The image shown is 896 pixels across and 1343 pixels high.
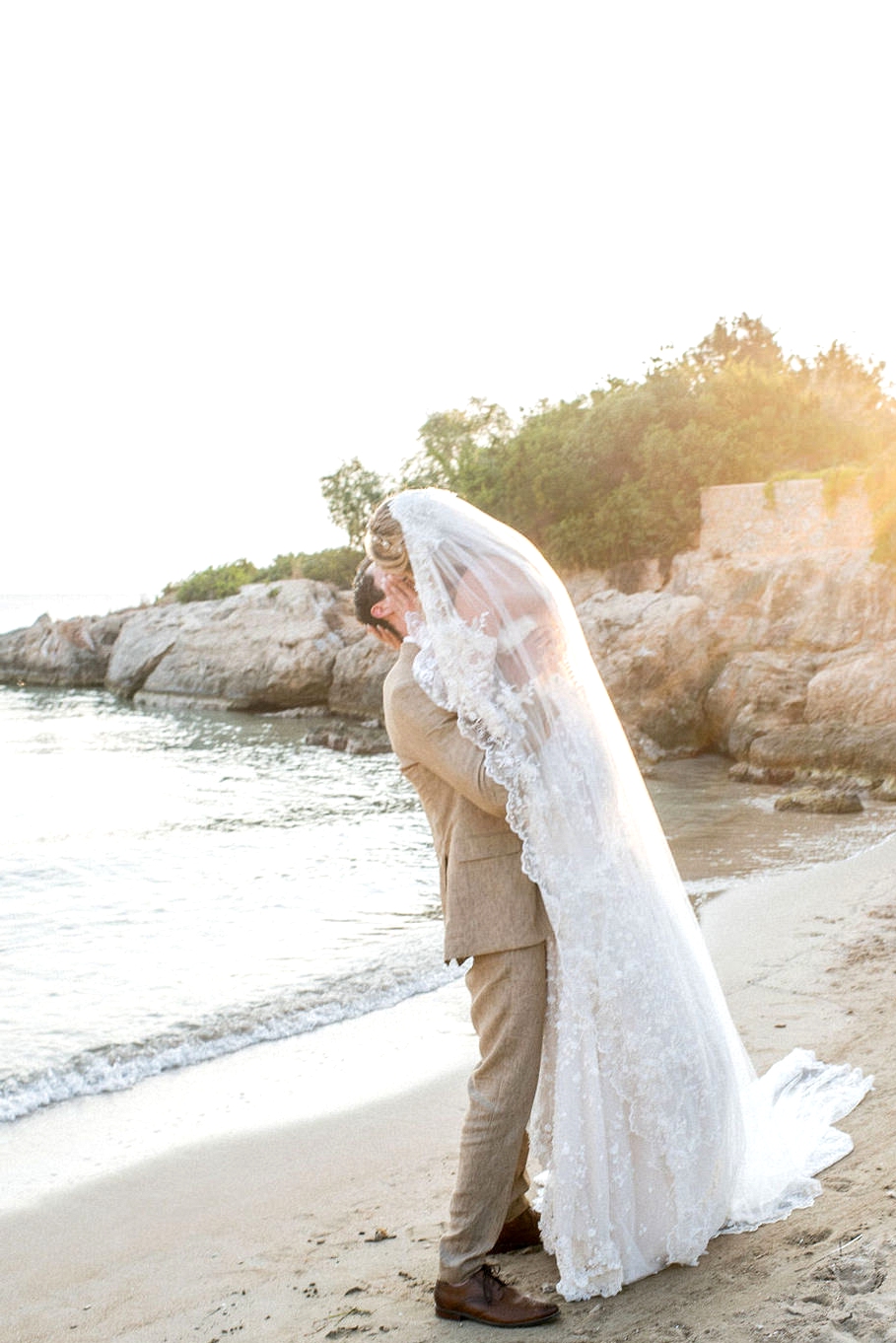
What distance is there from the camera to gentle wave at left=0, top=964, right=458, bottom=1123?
223 inches

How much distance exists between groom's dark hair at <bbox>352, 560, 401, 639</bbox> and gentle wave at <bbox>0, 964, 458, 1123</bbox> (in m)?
3.61

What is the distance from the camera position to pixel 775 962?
6402 mm

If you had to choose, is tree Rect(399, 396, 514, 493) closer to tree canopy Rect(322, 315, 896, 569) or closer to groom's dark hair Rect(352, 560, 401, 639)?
tree canopy Rect(322, 315, 896, 569)

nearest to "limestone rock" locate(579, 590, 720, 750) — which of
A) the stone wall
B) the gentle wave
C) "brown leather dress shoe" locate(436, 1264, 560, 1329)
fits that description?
the stone wall

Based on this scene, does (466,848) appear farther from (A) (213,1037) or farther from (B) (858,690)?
(B) (858,690)

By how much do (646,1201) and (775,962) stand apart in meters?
3.82

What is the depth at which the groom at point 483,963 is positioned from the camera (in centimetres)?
279

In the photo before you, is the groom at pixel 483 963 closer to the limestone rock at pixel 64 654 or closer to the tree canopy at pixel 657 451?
the tree canopy at pixel 657 451

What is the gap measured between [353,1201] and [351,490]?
4013 centimetres

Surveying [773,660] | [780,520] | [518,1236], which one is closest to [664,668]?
[773,660]

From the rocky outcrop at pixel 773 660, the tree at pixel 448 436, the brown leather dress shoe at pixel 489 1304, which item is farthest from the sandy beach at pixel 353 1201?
the tree at pixel 448 436

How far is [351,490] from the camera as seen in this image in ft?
141

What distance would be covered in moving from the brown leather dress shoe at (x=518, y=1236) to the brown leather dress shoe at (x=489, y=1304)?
1.26 ft

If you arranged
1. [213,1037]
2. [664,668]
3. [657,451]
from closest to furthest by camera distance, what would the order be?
[213,1037]
[664,668]
[657,451]
